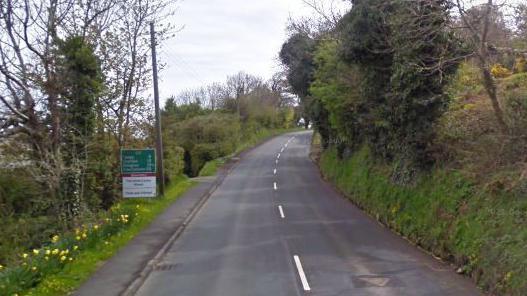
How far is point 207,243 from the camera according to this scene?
1686 cm

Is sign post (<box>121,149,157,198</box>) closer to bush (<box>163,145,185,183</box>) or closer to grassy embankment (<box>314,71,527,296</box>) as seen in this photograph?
grassy embankment (<box>314,71,527,296</box>)

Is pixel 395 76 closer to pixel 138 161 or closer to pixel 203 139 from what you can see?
pixel 138 161

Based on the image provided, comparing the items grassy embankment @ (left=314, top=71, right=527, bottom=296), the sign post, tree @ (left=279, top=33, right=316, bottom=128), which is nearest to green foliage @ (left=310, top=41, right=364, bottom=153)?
grassy embankment @ (left=314, top=71, right=527, bottom=296)

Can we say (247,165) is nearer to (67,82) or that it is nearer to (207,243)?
(67,82)

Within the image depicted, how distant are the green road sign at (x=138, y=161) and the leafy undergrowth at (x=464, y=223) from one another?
26.5 feet

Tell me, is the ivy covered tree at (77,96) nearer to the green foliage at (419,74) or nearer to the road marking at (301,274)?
the road marking at (301,274)

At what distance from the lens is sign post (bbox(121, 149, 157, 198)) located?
21.7 meters

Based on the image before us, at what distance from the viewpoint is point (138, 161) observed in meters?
21.9

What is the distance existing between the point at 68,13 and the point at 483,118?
653 inches

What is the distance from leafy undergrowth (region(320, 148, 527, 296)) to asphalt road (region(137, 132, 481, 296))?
405 mm

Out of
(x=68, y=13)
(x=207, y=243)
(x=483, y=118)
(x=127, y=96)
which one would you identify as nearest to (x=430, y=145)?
(x=483, y=118)

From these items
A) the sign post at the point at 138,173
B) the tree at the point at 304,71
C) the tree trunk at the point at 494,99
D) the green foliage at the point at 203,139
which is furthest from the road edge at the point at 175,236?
the tree trunk at the point at 494,99

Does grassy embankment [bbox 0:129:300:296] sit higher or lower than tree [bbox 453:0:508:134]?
lower

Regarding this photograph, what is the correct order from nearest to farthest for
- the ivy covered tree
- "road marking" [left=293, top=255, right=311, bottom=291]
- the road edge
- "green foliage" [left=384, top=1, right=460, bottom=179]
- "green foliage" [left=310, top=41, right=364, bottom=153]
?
"road marking" [left=293, top=255, right=311, bottom=291]
the road edge
"green foliage" [left=384, top=1, right=460, bottom=179]
the ivy covered tree
"green foliage" [left=310, top=41, right=364, bottom=153]
